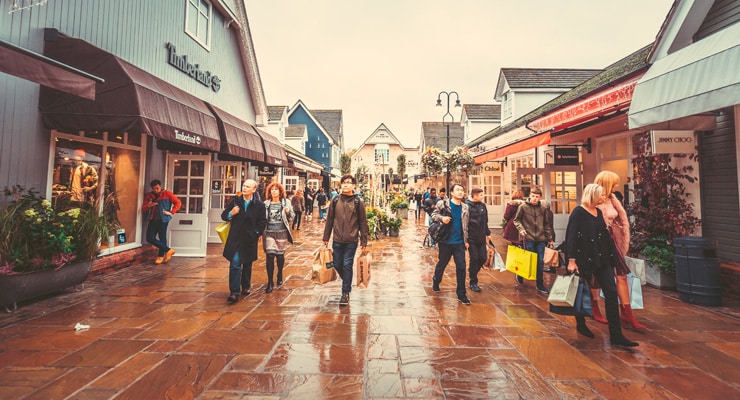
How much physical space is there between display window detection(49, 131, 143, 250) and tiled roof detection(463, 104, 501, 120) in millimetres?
19368

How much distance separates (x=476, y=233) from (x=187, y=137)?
5.62 metres

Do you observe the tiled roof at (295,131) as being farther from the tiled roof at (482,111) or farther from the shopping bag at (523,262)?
the shopping bag at (523,262)

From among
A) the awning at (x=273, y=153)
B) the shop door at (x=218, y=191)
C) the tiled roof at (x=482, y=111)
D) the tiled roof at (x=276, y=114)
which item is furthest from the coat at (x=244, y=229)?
the tiled roof at (x=482, y=111)

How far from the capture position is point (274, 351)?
314cm

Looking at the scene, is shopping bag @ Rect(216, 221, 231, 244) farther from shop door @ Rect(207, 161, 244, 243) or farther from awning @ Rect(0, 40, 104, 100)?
shop door @ Rect(207, 161, 244, 243)

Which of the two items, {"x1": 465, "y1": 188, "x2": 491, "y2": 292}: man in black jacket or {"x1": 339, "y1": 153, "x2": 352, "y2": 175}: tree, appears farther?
{"x1": 339, "y1": 153, "x2": 352, "y2": 175}: tree

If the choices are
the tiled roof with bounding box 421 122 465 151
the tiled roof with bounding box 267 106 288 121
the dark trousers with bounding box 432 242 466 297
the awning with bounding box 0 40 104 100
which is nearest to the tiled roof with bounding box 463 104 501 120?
the tiled roof with bounding box 421 122 465 151

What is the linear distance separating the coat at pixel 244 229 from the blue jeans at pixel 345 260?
4.15 ft

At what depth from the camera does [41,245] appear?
4.31 meters

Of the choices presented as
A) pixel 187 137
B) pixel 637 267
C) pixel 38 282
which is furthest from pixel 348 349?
pixel 187 137

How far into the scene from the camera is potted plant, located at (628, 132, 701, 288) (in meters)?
5.37

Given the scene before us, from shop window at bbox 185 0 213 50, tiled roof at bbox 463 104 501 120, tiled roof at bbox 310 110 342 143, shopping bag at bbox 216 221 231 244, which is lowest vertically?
shopping bag at bbox 216 221 231 244

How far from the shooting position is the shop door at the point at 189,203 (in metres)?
7.83

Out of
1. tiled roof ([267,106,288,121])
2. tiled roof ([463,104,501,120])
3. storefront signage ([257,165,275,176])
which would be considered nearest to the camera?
storefront signage ([257,165,275,176])
